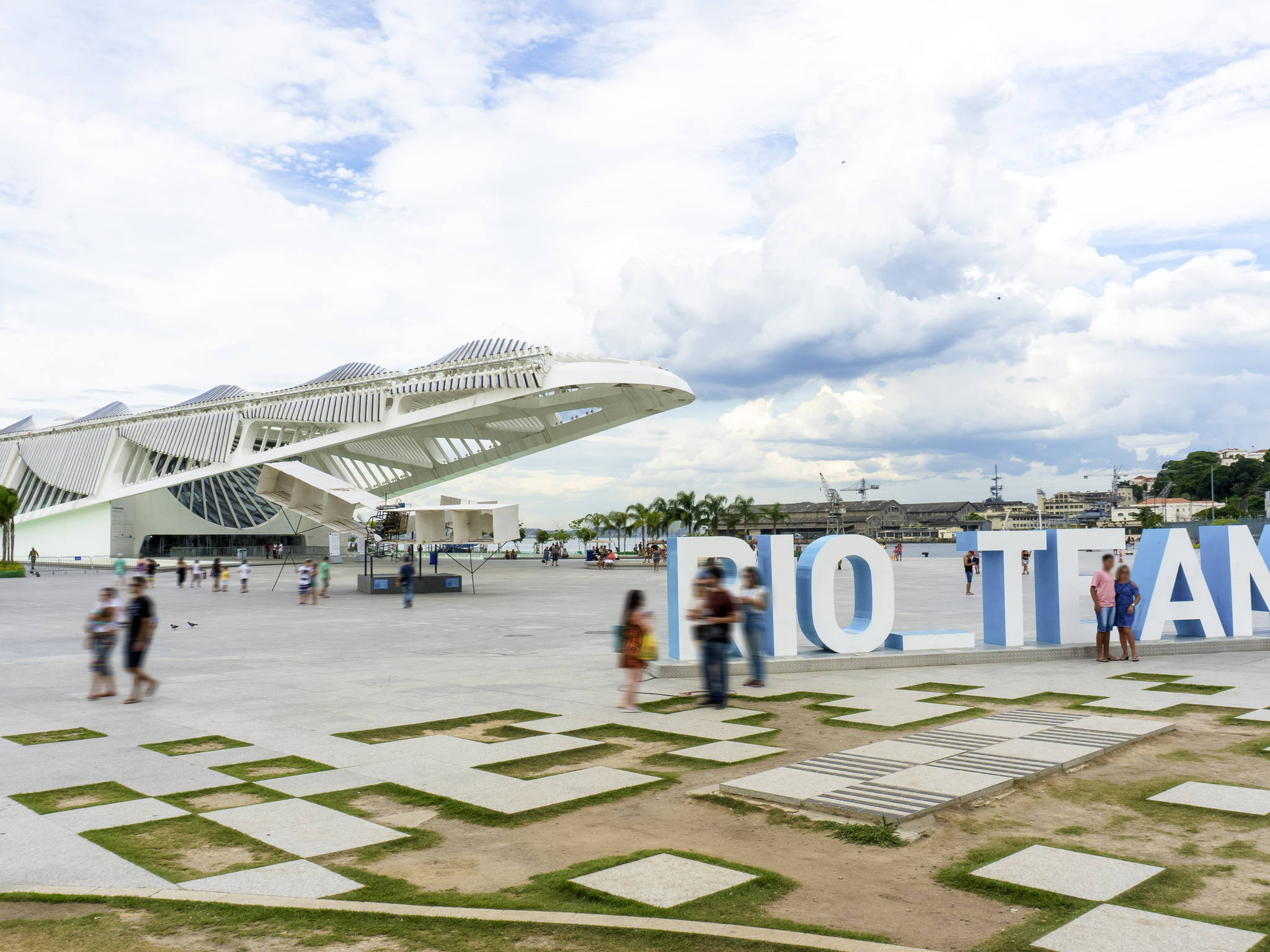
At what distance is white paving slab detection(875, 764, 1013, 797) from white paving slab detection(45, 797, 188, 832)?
4.99 meters

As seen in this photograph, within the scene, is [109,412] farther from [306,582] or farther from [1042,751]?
[1042,751]

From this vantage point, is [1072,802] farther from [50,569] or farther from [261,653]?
[50,569]

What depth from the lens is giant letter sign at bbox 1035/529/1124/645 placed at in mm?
14656

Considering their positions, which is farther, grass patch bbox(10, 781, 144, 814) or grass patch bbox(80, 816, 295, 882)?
grass patch bbox(10, 781, 144, 814)

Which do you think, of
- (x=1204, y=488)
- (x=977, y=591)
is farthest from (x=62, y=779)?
(x=1204, y=488)

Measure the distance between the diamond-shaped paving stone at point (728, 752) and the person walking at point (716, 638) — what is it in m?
1.66

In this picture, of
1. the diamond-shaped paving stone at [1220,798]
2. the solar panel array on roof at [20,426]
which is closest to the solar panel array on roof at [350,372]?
the solar panel array on roof at [20,426]

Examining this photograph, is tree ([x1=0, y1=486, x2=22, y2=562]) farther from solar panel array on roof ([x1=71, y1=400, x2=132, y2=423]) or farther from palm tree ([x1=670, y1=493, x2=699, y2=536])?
palm tree ([x1=670, y1=493, x2=699, y2=536])

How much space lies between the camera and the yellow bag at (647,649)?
10391mm

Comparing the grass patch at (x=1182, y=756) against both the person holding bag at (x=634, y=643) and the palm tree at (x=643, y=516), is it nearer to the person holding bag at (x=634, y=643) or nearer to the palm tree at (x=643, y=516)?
the person holding bag at (x=634, y=643)

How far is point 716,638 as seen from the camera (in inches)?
406

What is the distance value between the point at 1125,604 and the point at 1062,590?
1.20 m

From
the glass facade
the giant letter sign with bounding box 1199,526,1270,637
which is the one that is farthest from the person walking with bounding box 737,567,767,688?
the glass facade

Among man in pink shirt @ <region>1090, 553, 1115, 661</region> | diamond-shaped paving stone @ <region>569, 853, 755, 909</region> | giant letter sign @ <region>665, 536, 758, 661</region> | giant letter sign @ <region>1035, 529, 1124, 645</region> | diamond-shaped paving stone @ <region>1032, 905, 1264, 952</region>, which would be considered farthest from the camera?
giant letter sign @ <region>1035, 529, 1124, 645</region>
